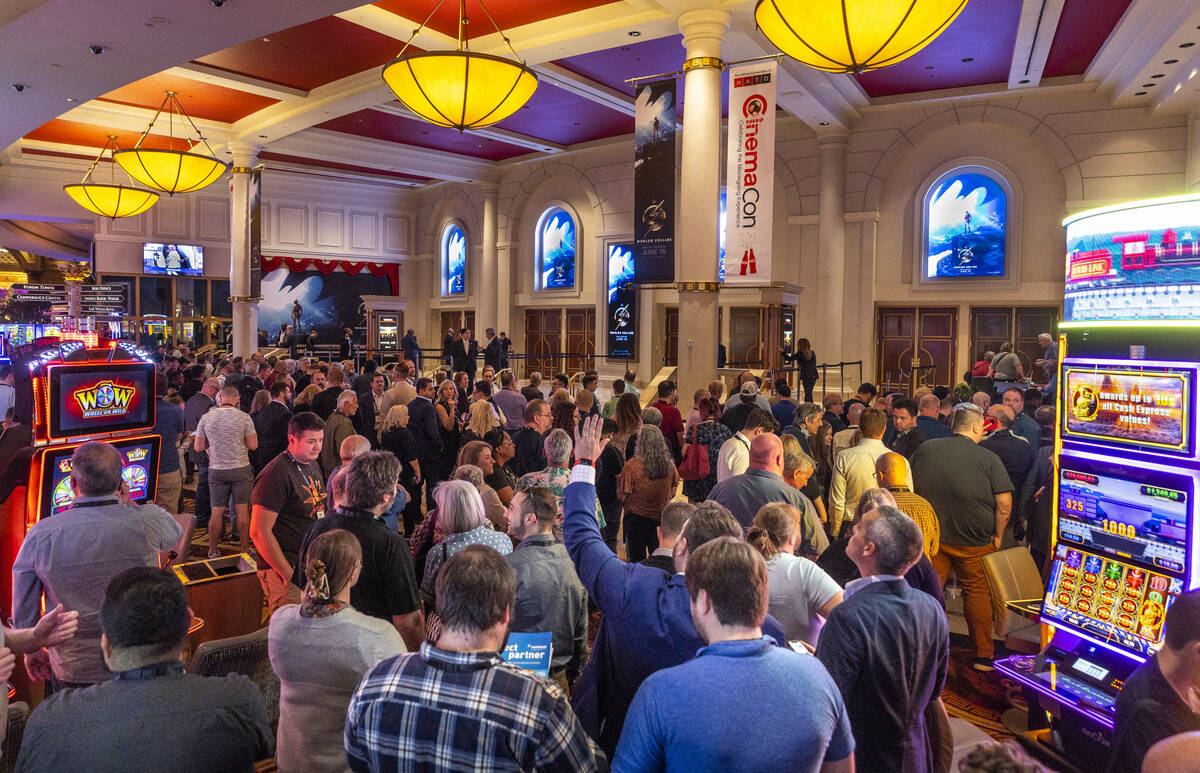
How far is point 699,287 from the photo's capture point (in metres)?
8.49

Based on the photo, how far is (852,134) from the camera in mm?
13688

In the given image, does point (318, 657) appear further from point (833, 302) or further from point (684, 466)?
point (833, 302)

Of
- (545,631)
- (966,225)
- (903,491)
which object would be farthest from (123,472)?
(966,225)

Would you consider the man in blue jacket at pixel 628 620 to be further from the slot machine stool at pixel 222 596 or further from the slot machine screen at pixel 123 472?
the slot machine screen at pixel 123 472

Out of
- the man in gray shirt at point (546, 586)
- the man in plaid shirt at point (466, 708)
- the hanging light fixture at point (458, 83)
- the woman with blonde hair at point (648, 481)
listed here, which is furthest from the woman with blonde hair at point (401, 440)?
the man in plaid shirt at point (466, 708)

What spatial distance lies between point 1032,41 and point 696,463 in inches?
328

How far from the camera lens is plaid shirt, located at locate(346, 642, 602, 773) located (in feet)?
5.06

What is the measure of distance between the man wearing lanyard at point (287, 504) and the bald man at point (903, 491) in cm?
274

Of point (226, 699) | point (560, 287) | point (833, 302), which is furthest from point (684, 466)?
point (560, 287)

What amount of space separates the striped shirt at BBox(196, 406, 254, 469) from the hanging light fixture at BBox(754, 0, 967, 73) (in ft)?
14.8

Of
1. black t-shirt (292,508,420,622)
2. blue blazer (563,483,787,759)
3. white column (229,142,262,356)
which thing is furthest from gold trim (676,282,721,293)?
white column (229,142,262,356)

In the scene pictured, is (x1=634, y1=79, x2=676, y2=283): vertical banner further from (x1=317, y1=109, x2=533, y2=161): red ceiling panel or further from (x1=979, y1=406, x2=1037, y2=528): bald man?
(x1=317, y1=109, x2=533, y2=161): red ceiling panel

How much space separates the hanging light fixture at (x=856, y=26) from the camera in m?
4.27

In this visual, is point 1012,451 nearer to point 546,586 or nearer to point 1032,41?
point 546,586
